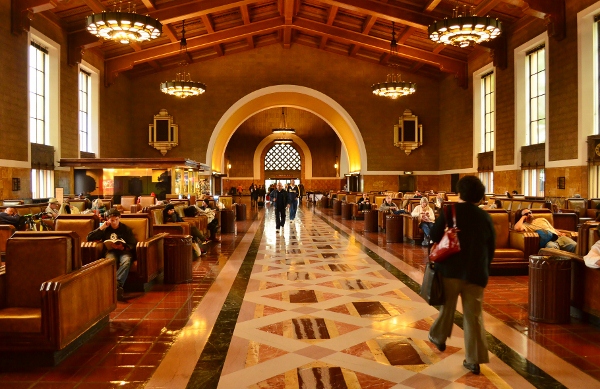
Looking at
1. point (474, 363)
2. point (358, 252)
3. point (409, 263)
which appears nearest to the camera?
point (474, 363)

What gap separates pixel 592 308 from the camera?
4.65 metres

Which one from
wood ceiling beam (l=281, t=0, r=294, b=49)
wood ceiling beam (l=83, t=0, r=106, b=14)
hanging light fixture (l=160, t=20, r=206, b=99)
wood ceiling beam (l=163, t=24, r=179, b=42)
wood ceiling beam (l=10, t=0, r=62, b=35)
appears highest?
wood ceiling beam (l=281, t=0, r=294, b=49)

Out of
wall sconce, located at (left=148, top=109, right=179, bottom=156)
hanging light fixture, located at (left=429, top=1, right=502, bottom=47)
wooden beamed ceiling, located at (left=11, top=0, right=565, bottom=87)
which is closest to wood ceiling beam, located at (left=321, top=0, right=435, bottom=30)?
wooden beamed ceiling, located at (left=11, top=0, right=565, bottom=87)

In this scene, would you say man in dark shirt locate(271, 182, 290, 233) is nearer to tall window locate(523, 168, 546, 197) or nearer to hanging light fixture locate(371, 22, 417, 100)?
hanging light fixture locate(371, 22, 417, 100)

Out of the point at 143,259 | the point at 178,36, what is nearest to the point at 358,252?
the point at 143,259

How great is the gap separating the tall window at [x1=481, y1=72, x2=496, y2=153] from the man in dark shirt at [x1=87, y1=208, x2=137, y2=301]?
1635cm

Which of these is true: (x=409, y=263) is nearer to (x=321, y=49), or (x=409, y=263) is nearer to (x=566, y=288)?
(x=566, y=288)

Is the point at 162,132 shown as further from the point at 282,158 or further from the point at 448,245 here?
the point at 448,245

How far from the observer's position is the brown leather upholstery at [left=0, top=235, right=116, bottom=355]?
3570 millimetres

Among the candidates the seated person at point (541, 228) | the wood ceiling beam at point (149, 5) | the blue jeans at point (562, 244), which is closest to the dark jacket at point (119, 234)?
the seated person at point (541, 228)

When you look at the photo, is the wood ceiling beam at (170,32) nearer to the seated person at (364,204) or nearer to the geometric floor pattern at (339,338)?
the seated person at (364,204)

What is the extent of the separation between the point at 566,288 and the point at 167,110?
21643 millimetres

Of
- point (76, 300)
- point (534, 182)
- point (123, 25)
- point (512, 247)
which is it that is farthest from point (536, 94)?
point (76, 300)

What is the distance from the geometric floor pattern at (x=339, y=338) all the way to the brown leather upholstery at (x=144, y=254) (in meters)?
1.23
